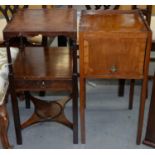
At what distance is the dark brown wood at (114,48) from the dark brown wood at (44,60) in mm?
57

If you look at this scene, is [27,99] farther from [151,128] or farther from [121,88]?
[151,128]

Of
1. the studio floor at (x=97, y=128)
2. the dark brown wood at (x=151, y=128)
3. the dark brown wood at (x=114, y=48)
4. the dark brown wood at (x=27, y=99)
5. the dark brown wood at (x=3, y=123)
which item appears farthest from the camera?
the dark brown wood at (x=27, y=99)

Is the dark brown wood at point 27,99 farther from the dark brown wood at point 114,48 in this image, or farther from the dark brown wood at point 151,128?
the dark brown wood at point 151,128

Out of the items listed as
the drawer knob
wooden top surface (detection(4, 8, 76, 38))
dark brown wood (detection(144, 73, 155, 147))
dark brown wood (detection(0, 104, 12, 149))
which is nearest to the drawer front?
the drawer knob

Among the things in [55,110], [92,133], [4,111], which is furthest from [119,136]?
[4,111]

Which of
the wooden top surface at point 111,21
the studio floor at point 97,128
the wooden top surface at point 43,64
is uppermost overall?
the wooden top surface at point 111,21

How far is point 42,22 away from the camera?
1.38 m

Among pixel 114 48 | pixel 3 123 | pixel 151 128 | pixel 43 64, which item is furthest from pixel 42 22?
pixel 151 128

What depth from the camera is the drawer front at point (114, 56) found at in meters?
1.27

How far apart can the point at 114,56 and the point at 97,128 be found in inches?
23.6

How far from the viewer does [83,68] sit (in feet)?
4.40

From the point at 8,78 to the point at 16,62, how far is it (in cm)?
15

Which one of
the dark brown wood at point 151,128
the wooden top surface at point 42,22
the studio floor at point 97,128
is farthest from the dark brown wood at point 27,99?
the dark brown wood at point 151,128

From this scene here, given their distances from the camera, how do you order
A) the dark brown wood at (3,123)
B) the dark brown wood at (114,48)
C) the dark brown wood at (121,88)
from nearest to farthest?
the dark brown wood at (114,48) < the dark brown wood at (3,123) < the dark brown wood at (121,88)
